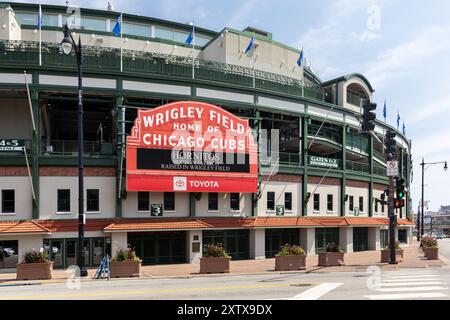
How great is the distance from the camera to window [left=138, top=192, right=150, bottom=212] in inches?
1193

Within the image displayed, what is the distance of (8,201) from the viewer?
90.0 ft

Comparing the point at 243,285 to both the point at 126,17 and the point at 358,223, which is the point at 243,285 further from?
the point at 126,17

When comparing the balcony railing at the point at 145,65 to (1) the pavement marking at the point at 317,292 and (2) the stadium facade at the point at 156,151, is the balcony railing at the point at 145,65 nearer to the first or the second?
(2) the stadium facade at the point at 156,151

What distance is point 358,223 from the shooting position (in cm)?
4059

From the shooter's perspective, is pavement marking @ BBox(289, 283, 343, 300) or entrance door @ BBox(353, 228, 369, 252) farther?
entrance door @ BBox(353, 228, 369, 252)

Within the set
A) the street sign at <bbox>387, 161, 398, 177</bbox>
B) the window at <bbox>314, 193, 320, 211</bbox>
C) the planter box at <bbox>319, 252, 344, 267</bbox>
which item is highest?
the street sign at <bbox>387, 161, 398, 177</bbox>

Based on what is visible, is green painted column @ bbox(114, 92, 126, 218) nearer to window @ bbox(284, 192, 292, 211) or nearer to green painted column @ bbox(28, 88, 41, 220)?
green painted column @ bbox(28, 88, 41, 220)

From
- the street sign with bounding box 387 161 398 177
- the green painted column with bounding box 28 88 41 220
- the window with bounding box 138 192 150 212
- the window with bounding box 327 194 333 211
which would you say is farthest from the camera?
the window with bounding box 327 194 333 211

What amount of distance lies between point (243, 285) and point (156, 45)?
29.9 meters

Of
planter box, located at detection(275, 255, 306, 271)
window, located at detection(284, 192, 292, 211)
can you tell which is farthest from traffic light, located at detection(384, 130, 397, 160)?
window, located at detection(284, 192, 292, 211)

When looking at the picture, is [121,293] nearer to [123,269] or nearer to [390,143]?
[123,269]

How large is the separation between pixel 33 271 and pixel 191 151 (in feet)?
42.6

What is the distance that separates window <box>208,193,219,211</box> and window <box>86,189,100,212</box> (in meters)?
8.03
